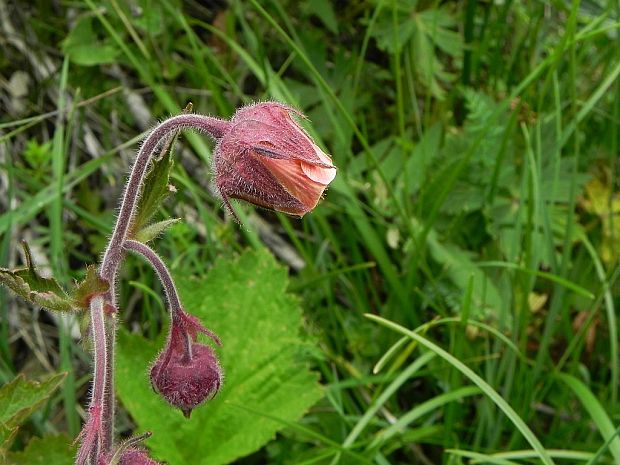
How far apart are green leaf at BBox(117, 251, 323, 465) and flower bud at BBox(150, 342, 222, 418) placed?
0.54 m

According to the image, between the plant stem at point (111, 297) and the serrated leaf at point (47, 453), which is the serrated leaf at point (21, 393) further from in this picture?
the serrated leaf at point (47, 453)

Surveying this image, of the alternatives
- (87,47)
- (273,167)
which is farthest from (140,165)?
(87,47)

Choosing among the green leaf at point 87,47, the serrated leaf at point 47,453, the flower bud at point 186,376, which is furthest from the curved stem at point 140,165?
the green leaf at point 87,47

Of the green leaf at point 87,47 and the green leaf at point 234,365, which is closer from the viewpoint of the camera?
the green leaf at point 234,365

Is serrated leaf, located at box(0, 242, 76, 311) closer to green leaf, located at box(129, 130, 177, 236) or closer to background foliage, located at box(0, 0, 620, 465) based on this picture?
green leaf, located at box(129, 130, 177, 236)

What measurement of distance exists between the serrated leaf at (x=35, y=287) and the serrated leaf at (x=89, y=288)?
0.02 metres

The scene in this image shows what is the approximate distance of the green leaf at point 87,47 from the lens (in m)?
3.06

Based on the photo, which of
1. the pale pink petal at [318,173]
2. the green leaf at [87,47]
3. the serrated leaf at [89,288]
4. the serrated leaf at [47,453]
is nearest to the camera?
the pale pink petal at [318,173]

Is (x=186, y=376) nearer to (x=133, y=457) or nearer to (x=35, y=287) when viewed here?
(x=133, y=457)

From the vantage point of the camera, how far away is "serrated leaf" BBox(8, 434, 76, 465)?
214 cm

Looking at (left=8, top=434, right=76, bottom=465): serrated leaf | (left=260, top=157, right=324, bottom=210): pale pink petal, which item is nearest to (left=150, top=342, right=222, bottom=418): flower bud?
(left=8, top=434, right=76, bottom=465): serrated leaf

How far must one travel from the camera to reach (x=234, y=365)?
8.23 feet

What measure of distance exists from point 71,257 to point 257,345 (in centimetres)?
113

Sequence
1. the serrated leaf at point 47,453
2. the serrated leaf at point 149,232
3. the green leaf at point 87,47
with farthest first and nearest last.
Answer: the green leaf at point 87,47 < the serrated leaf at point 47,453 < the serrated leaf at point 149,232
